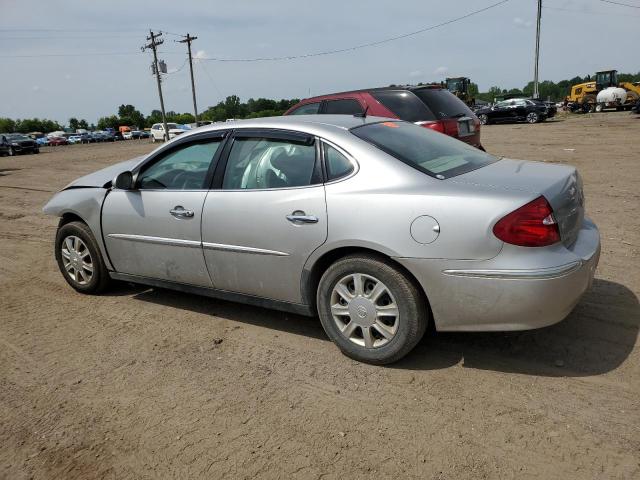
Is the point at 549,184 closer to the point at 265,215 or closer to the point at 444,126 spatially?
the point at 265,215

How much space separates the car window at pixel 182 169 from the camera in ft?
13.3

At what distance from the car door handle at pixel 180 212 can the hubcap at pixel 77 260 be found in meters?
1.27

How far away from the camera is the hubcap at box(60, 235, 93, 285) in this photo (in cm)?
484

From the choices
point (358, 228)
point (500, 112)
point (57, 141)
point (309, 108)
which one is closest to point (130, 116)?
point (57, 141)

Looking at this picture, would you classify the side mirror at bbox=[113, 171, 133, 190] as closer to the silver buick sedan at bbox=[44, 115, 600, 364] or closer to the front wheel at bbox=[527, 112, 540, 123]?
the silver buick sedan at bbox=[44, 115, 600, 364]

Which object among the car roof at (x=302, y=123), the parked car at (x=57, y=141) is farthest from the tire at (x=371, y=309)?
the parked car at (x=57, y=141)

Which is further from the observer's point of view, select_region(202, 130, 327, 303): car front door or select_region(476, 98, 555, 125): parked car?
select_region(476, 98, 555, 125): parked car

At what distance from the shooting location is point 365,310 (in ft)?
10.8

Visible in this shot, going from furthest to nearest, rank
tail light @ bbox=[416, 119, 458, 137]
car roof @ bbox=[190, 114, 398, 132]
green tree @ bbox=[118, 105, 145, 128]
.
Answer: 1. green tree @ bbox=[118, 105, 145, 128]
2. tail light @ bbox=[416, 119, 458, 137]
3. car roof @ bbox=[190, 114, 398, 132]

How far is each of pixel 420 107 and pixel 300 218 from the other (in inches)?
176

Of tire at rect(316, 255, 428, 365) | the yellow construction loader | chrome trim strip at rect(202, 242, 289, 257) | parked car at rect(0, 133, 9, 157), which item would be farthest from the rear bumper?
parked car at rect(0, 133, 9, 157)

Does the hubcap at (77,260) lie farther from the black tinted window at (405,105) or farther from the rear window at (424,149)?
the black tinted window at (405,105)

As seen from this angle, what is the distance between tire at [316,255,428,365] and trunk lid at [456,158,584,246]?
0.72 meters

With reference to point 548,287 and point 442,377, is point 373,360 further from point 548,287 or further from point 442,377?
point 548,287
